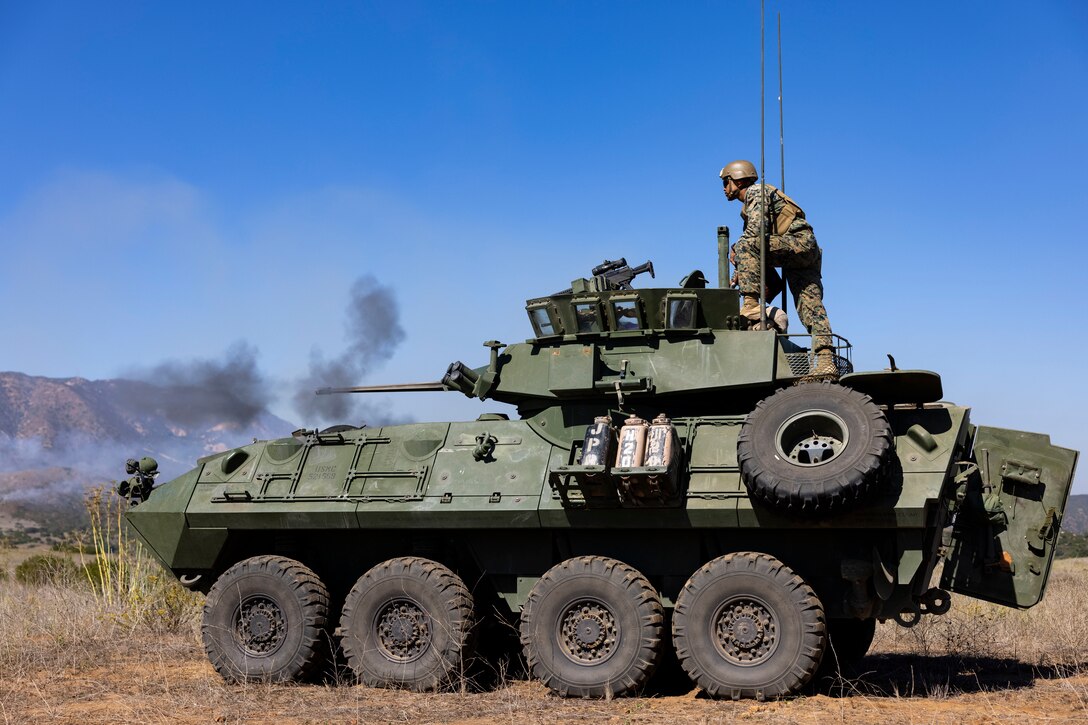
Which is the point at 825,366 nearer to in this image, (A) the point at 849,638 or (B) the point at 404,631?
(A) the point at 849,638

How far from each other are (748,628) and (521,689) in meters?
2.64

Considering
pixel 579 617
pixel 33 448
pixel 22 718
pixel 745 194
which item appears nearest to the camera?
pixel 22 718

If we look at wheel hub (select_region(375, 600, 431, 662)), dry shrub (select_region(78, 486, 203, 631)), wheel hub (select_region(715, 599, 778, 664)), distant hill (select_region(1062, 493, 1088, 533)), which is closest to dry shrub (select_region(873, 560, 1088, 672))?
wheel hub (select_region(715, 599, 778, 664))

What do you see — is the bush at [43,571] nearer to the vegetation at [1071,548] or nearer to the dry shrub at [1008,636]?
the dry shrub at [1008,636]

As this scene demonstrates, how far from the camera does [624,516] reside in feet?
40.9

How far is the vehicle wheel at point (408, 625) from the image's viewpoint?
511 inches

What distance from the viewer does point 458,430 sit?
13844 mm

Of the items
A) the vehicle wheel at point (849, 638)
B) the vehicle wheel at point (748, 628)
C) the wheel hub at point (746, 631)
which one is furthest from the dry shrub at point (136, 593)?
the wheel hub at point (746, 631)

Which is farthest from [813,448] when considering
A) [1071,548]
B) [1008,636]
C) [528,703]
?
[1071,548]

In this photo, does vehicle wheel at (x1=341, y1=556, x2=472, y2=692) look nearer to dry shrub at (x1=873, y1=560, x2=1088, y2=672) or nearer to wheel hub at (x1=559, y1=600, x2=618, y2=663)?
wheel hub at (x1=559, y1=600, x2=618, y2=663)

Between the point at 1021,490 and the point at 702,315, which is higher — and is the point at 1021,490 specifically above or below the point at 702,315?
below

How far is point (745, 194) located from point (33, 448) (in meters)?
139

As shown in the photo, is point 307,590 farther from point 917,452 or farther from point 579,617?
point 917,452

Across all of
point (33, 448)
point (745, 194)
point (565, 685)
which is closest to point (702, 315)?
point (745, 194)
